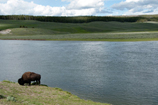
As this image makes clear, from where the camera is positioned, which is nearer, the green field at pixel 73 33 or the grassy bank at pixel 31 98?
the grassy bank at pixel 31 98

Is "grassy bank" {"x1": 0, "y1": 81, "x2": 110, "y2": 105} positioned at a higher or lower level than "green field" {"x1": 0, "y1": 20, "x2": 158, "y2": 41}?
higher

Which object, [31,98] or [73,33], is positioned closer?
[31,98]

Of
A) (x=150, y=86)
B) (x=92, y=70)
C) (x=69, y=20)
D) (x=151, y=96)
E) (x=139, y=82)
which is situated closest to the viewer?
(x=151, y=96)

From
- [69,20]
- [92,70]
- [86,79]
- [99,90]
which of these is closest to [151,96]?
[99,90]

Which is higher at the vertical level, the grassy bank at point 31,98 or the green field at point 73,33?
the grassy bank at point 31,98

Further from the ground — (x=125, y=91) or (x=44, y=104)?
(x=44, y=104)

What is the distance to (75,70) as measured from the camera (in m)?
27.4

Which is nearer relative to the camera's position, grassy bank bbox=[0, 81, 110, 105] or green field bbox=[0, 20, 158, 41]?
grassy bank bbox=[0, 81, 110, 105]

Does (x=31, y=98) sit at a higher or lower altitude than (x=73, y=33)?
higher

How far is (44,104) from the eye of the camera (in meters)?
11.8

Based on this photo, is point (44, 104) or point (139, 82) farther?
point (139, 82)

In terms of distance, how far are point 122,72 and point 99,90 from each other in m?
8.35

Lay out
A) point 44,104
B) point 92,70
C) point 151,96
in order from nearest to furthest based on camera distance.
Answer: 1. point 44,104
2. point 151,96
3. point 92,70

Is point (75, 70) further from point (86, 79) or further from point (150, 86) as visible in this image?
point (150, 86)
